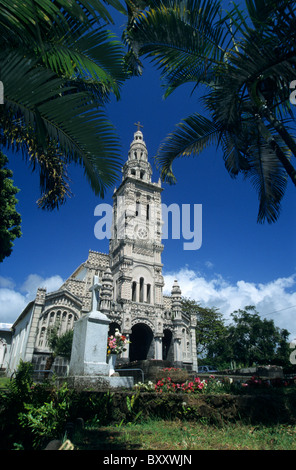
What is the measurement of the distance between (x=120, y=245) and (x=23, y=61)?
28.3m

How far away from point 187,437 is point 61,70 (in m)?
5.61

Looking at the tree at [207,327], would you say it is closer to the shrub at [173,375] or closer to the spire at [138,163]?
the spire at [138,163]

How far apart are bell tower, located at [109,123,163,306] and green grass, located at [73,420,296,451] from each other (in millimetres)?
23964

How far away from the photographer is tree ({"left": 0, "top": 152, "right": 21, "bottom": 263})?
1314 cm

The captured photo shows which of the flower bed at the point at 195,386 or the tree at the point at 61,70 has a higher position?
the tree at the point at 61,70

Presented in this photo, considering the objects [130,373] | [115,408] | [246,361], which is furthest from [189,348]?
[115,408]

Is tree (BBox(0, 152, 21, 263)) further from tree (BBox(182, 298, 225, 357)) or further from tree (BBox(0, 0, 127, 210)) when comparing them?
tree (BBox(182, 298, 225, 357))

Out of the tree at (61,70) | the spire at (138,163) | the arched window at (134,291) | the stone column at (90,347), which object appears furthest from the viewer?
the spire at (138,163)

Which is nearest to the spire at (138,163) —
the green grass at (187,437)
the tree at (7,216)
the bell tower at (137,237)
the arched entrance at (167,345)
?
the bell tower at (137,237)

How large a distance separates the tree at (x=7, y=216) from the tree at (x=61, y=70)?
8.45 metres

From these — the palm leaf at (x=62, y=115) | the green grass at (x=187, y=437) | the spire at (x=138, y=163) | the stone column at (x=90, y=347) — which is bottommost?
the green grass at (x=187, y=437)

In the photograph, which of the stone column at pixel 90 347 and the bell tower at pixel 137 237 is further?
the bell tower at pixel 137 237

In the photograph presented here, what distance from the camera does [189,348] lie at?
100 ft

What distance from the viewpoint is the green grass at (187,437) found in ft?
11.7
